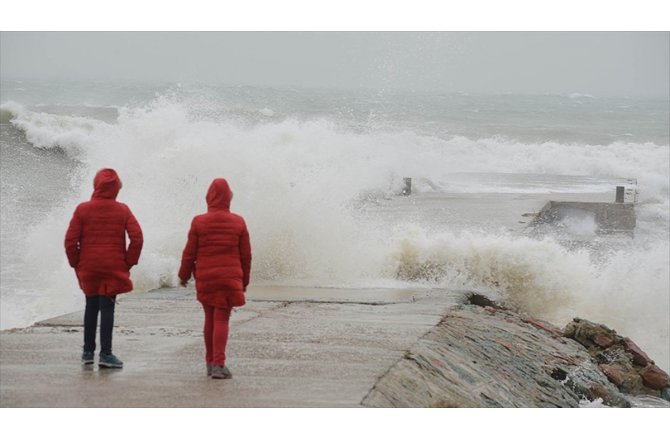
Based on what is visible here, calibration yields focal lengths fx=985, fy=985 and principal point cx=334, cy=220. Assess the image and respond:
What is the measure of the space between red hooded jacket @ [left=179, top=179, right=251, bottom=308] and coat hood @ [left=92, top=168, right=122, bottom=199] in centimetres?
47

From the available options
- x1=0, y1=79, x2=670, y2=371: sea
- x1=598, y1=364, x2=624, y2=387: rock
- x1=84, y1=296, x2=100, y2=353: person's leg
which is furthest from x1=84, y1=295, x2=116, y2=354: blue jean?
x1=598, y1=364, x2=624, y2=387: rock

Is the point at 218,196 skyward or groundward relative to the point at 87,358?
skyward

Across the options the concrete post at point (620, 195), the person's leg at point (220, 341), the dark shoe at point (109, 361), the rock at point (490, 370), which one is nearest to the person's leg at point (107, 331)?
the dark shoe at point (109, 361)

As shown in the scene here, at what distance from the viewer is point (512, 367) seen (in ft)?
21.6

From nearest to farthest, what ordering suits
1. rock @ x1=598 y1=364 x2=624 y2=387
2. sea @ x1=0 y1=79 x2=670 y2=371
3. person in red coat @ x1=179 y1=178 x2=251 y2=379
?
person in red coat @ x1=179 y1=178 x2=251 y2=379, rock @ x1=598 y1=364 x2=624 y2=387, sea @ x1=0 y1=79 x2=670 y2=371

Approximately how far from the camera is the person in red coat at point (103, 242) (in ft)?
16.1

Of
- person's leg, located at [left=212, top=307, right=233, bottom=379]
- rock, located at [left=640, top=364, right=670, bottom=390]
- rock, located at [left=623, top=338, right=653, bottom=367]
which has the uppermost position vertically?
person's leg, located at [left=212, top=307, right=233, bottom=379]

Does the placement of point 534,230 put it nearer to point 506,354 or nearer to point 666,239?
point 666,239

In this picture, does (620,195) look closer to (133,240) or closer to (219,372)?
(219,372)

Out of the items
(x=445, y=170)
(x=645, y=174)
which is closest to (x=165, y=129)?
(x=445, y=170)

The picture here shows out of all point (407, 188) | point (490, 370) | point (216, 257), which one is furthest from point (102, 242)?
point (407, 188)

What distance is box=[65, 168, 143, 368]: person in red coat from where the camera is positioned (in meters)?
4.91

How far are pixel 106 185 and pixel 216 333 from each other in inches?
36.5

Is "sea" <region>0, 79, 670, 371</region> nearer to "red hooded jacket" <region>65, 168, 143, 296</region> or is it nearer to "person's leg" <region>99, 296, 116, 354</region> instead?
"person's leg" <region>99, 296, 116, 354</region>
